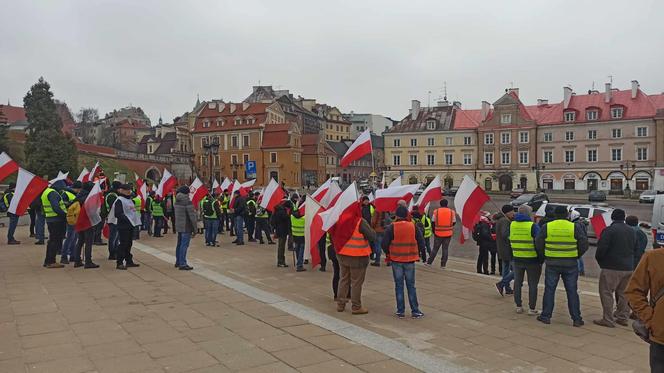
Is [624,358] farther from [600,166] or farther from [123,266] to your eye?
[600,166]

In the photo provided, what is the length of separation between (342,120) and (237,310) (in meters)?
115

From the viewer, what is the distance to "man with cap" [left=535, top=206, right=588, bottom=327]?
7.94 m

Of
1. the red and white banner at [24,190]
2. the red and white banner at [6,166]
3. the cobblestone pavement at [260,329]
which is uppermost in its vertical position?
the red and white banner at [6,166]

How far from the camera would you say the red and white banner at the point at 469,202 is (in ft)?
37.2

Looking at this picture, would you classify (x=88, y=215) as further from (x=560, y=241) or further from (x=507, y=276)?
(x=560, y=241)

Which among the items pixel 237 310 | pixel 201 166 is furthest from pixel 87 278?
pixel 201 166

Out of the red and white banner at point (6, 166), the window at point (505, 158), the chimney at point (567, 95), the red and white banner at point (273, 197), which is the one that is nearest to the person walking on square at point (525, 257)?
the red and white banner at point (273, 197)

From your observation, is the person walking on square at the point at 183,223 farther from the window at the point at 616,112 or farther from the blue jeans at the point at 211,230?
the window at the point at 616,112

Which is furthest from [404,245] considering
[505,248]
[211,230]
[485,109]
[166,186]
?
[485,109]

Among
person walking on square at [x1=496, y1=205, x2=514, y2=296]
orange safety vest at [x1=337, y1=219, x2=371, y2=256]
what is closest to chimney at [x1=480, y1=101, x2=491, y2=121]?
person walking on square at [x1=496, y1=205, x2=514, y2=296]

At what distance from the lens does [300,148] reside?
81.0 m

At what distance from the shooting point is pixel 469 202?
37.5 ft

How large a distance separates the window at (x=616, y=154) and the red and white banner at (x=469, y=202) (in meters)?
61.7

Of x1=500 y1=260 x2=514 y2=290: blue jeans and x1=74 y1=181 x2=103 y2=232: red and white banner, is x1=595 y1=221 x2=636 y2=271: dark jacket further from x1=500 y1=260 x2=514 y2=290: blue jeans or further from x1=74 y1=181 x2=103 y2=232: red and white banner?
x1=74 y1=181 x2=103 y2=232: red and white banner
